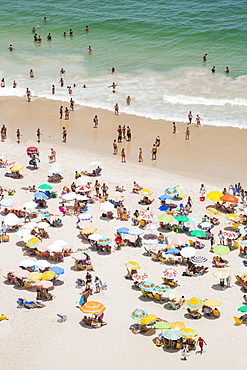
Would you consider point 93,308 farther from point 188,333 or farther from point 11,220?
point 11,220

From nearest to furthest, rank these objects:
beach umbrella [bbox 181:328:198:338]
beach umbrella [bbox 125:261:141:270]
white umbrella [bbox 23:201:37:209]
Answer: beach umbrella [bbox 181:328:198:338]
beach umbrella [bbox 125:261:141:270]
white umbrella [bbox 23:201:37:209]

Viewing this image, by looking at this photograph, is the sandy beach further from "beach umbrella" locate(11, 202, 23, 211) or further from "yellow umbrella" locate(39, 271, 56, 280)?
"beach umbrella" locate(11, 202, 23, 211)

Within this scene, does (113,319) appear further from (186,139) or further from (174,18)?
(174,18)

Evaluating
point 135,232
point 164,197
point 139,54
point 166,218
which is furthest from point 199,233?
point 139,54

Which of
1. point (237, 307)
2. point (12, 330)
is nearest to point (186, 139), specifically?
point (237, 307)

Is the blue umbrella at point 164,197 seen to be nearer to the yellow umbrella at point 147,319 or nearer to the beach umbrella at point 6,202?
the beach umbrella at point 6,202

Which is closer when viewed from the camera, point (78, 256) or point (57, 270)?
point (57, 270)

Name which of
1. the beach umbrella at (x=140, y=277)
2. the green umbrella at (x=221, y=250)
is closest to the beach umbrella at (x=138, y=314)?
the beach umbrella at (x=140, y=277)

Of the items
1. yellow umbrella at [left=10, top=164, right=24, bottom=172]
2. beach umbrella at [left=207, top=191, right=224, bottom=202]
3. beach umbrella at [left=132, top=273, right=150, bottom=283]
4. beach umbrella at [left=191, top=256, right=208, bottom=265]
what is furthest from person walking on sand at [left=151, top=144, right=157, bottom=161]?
beach umbrella at [left=132, top=273, right=150, bottom=283]
